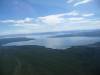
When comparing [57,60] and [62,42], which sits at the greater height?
[62,42]

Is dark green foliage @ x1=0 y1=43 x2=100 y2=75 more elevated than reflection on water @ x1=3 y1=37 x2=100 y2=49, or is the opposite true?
reflection on water @ x1=3 y1=37 x2=100 y2=49

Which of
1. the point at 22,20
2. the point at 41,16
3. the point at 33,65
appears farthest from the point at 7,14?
the point at 33,65

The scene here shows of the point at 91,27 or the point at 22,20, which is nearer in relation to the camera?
the point at 91,27

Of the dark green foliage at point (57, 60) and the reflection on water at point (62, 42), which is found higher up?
the reflection on water at point (62, 42)

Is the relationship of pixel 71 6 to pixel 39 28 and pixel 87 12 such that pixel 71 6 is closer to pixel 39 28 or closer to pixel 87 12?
pixel 87 12

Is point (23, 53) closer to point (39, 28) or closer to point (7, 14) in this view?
point (39, 28)

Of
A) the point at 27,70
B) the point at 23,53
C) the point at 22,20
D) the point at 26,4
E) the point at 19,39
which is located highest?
the point at 26,4

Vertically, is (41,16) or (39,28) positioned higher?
(41,16)

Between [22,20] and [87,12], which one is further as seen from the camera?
[22,20]

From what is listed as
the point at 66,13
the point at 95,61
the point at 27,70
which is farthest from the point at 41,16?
the point at 95,61
